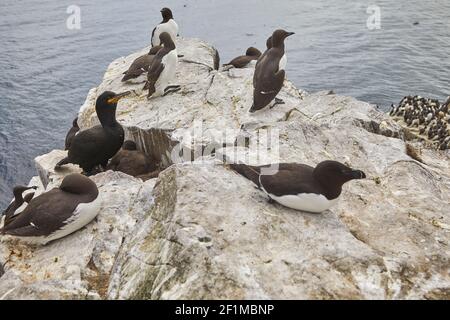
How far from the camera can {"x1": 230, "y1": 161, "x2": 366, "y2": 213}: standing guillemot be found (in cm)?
553

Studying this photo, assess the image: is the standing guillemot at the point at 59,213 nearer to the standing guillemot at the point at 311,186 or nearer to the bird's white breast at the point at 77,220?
the bird's white breast at the point at 77,220

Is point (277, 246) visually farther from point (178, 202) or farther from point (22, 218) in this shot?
point (22, 218)

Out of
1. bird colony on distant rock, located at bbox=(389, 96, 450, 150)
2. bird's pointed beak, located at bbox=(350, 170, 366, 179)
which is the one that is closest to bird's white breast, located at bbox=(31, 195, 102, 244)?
bird's pointed beak, located at bbox=(350, 170, 366, 179)

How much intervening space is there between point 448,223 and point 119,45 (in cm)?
2629

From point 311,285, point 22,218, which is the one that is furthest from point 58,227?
point 311,285

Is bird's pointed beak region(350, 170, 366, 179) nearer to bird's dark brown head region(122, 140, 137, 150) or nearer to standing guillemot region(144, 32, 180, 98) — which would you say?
bird's dark brown head region(122, 140, 137, 150)

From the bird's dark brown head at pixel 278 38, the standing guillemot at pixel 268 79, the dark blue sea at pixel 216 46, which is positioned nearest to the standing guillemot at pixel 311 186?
the standing guillemot at pixel 268 79

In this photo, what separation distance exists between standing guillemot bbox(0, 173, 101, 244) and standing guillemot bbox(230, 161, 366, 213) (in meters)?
2.38

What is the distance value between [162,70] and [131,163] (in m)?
2.40

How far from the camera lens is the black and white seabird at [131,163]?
31.1ft

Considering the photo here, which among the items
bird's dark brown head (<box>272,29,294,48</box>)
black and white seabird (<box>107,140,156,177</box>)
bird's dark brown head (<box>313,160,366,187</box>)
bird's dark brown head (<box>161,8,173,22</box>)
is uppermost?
bird's dark brown head (<box>161,8,173,22</box>)

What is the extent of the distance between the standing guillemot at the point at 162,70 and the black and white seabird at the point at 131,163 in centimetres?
173

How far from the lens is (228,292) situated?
4.34 m

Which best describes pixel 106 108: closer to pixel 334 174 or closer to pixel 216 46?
pixel 334 174
